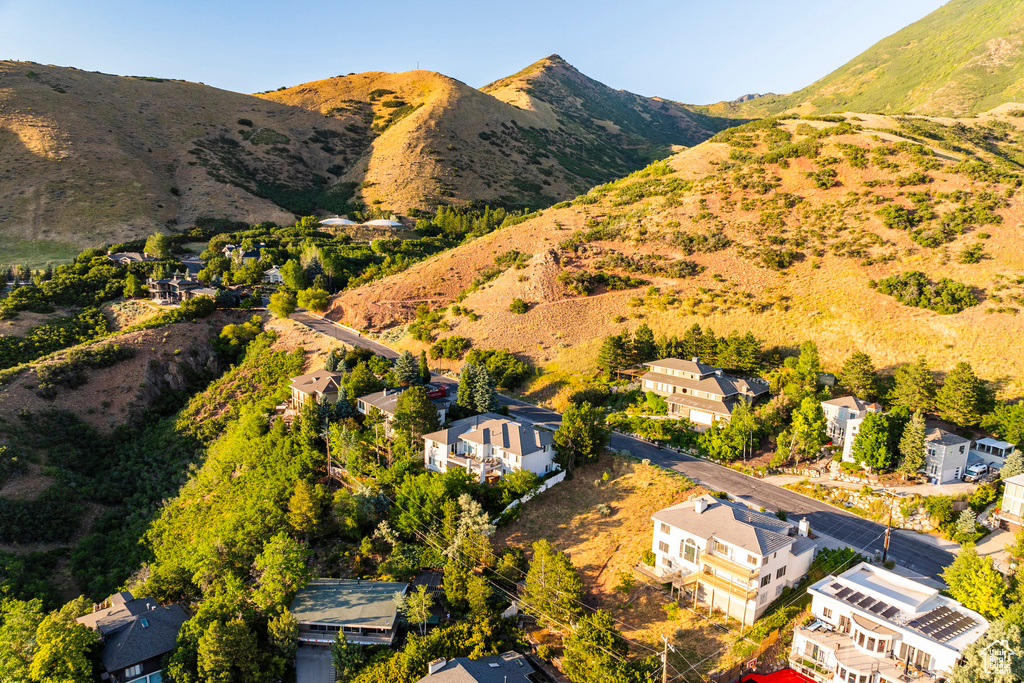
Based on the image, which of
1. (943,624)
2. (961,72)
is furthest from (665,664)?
(961,72)

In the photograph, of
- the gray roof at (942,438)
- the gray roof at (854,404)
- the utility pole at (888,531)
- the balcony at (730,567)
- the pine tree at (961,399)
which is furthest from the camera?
the gray roof at (854,404)

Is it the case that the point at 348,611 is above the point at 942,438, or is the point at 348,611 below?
below

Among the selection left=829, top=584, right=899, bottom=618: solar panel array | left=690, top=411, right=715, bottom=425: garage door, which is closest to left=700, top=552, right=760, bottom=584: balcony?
left=829, top=584, right=899, bottom=618: solar panel array

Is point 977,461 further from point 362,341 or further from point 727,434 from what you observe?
point 362,341

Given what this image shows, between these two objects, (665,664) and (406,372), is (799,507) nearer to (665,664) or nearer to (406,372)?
(665,664)

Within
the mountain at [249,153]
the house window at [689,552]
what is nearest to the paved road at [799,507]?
the house window at [689,552]

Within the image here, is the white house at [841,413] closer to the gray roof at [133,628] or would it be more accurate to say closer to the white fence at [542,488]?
the white fence at [542,488]
